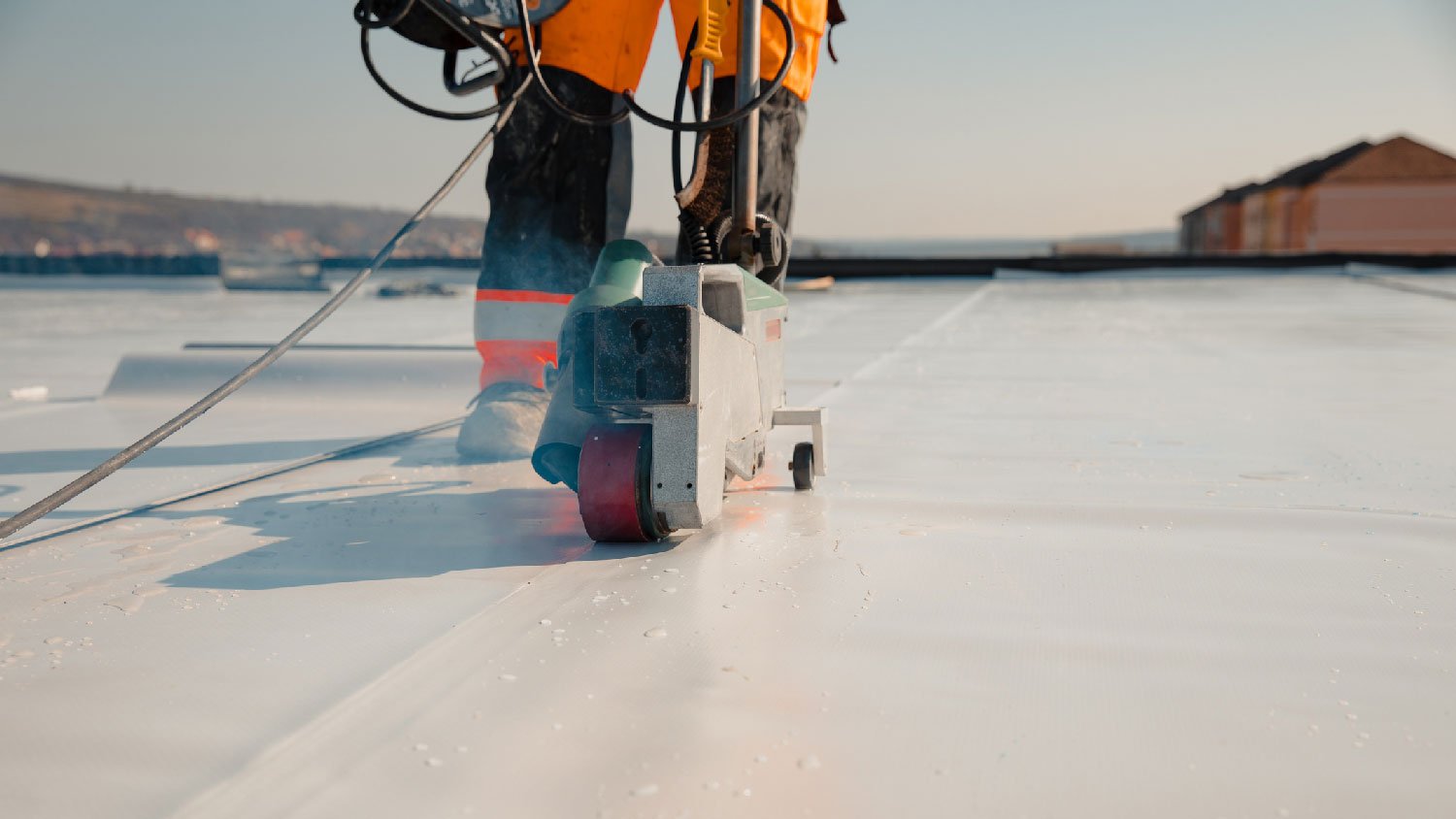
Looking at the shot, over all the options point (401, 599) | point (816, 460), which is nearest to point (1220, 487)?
point (816, 460)

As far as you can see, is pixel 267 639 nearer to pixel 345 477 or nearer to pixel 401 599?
pixel 401 599

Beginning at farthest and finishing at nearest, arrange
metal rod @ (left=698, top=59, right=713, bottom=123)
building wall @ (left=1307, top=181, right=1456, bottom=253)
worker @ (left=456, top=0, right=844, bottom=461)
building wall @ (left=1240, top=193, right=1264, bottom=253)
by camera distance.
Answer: building wall @ (left=1240, top=193, right=1264, bottom=253) < building wall @ (left=1307, top=181, right=1456, bottom=253) < worker @ (left=456, top=0, right=844, bottom=461) < metal rod @ (left=698, top=59, right=713, bottom=123)

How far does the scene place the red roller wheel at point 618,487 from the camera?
123cm

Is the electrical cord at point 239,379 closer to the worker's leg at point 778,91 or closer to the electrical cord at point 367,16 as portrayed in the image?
the electrical cord at point 367,16

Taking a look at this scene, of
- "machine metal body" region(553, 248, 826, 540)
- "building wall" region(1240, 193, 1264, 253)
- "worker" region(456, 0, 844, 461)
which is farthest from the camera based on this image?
"building wall" region(1240, 193, 1264, 253)

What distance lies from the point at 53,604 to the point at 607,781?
0.67 meters

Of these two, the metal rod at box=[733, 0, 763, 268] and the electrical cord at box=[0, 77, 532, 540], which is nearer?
the electrical cord at box=[0, 77, 532, 540]

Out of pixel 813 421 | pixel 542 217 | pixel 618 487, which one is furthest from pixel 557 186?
pixel 618 487

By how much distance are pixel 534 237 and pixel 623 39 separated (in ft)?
1.13

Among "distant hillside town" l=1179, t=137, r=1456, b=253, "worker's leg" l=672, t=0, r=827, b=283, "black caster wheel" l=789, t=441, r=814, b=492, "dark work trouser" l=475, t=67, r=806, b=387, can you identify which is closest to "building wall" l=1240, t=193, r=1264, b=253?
"distant hillside town" l=1179, t=137, r=1456, b=253

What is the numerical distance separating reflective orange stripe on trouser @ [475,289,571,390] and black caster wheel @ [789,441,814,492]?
520 mm

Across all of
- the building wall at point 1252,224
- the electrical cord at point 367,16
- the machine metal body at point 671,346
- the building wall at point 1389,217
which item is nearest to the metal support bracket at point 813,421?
the machine metal body at point 671,346

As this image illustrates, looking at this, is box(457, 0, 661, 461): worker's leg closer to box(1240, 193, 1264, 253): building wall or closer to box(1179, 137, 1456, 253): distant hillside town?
box(1179, 137, 1456, 253): distant hillside town

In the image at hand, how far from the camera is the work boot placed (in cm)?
182
